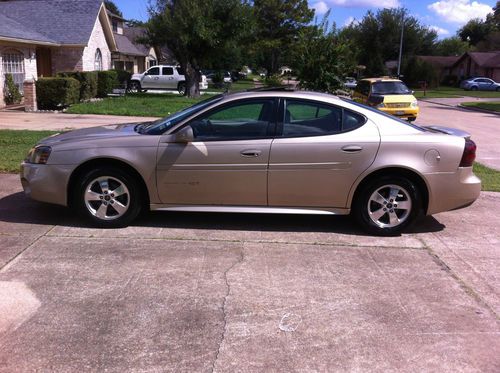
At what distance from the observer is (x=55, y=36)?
26.9m

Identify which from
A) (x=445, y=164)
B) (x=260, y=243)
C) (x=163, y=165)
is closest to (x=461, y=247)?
(x=445, y=164)

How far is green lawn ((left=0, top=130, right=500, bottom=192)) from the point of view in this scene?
840 cm

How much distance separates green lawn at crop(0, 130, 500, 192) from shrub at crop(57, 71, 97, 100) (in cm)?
1062

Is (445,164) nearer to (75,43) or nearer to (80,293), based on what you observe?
(80,293)

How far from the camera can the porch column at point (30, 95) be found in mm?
19391

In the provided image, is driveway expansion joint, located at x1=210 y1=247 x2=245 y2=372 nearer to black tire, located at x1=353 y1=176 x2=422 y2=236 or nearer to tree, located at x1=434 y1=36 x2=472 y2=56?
black tire, located at x1=353 y1=176 x2=422 y2=236

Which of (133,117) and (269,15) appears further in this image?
(269,15)

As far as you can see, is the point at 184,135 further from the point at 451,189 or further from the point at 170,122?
the point at 451,189

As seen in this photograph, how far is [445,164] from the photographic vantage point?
18.2 feet

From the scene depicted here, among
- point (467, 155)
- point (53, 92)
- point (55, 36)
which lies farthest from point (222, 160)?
point (55, 36)

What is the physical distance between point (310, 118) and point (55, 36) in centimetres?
2482

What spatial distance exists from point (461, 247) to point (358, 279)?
1599 millimetres

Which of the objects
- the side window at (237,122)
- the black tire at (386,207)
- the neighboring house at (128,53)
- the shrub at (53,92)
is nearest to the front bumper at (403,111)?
the shrub at (53,92)

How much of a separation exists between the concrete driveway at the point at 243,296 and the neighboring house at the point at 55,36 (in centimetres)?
1858
